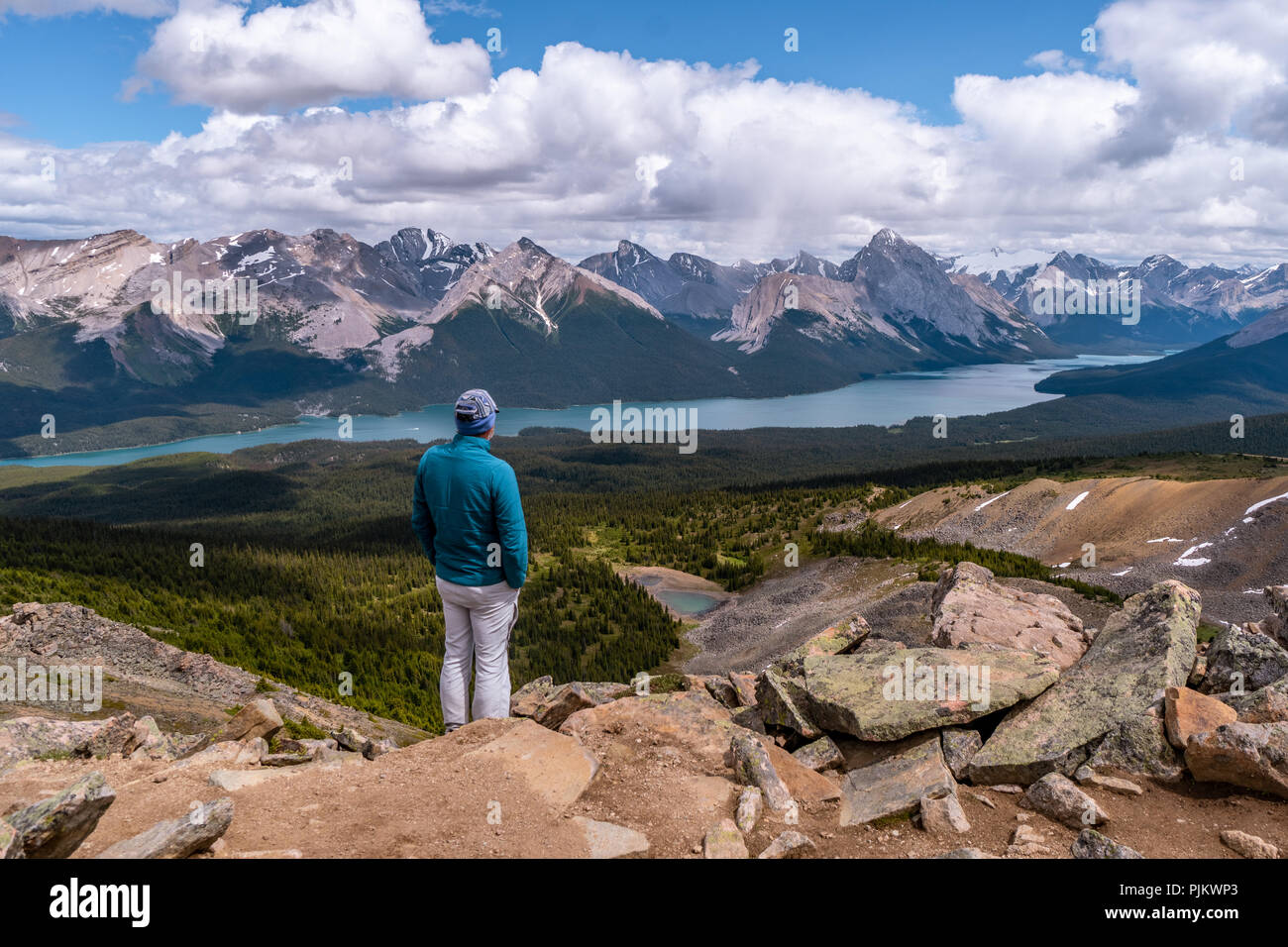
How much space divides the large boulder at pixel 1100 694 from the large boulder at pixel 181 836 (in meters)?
8.77

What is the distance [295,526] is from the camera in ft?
456

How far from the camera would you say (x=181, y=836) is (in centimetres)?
711

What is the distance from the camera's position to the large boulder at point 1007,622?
48.6ft

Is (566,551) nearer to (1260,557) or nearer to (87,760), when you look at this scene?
(1260,557)

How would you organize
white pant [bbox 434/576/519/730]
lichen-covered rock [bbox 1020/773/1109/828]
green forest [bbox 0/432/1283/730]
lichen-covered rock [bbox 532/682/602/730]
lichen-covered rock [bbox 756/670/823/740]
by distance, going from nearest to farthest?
lichen-covered rock [bbox 1020/773/1109/828]
white pant [bbox 434/576/519/730]
lichen-covered rock [bbox 756/670/823/740]
lichen-covered rock [bbox 532/682/602/730]
green forest [bbox 0/432/1283/730]

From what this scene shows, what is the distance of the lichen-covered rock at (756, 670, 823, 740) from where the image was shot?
12276 millimetres

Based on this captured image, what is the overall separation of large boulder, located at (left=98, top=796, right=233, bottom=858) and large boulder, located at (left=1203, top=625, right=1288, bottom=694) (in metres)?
13.5

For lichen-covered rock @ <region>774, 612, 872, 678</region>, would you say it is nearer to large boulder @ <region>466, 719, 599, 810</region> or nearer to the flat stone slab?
the flat stone slab

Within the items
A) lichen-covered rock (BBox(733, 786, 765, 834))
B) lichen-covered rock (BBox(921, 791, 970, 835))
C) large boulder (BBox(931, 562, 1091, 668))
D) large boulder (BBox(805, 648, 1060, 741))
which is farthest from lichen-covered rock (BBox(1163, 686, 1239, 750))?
lichen-covered rock (BBox(733, 786, 765, 834))

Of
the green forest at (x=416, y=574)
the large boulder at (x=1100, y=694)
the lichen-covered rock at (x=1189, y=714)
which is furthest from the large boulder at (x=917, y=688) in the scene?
the green forest at (x=416, y=574)

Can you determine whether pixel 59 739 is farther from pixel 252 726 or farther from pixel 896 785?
pixel 896 785

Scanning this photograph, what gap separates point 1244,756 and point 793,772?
514cm

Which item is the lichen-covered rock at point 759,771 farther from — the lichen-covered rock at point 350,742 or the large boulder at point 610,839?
the lichen-covered rock at point 350,742
